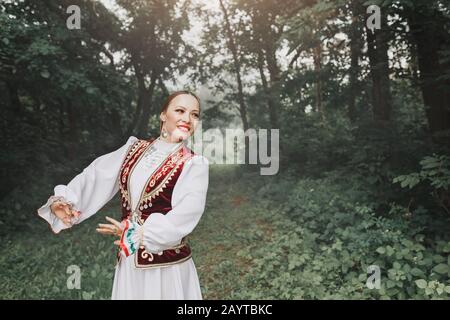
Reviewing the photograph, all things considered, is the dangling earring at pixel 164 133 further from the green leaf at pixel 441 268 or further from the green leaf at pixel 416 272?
the green leaf at pixel 441 268

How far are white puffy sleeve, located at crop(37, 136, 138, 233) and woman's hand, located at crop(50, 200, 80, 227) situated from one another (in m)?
0.03

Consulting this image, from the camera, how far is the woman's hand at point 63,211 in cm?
220

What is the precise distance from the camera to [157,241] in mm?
1959

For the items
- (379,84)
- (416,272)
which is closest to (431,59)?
(379,84)

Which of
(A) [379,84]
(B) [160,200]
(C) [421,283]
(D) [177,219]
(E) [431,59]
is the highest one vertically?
(A) [379,84]

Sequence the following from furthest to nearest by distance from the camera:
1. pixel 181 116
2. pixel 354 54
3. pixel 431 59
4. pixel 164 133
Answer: pixel 354 54, pixel 431 59, pixel 164 133, pixel 181 116

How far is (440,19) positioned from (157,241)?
19.1 feet

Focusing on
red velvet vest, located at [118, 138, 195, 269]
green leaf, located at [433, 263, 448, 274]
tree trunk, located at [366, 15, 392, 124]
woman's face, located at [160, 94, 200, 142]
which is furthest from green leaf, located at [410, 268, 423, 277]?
tree trunk, located at [366, 15, 392, 124]

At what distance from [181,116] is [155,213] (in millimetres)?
643

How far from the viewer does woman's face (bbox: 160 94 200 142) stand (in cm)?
228

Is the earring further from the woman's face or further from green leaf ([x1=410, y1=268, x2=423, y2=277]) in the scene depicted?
green leaf ([x1=410, y1=268, x2=423, y2=277])

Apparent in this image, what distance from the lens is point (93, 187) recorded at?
238cm

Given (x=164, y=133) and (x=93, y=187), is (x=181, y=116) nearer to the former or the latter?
(x=164, y=133)
